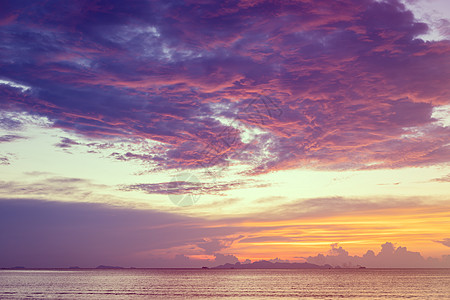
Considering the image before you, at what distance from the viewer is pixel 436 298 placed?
117 metres

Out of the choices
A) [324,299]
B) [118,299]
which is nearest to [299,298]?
[324,299]

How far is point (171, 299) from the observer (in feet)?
381

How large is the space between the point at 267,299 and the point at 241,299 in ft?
25.0

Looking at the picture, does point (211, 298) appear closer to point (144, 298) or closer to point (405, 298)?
point (144, 298)

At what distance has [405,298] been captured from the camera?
11806 centimetres

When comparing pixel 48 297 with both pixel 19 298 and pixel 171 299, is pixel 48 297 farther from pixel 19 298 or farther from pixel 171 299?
pixel 171 299

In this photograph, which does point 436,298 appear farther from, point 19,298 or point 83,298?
point 19,298

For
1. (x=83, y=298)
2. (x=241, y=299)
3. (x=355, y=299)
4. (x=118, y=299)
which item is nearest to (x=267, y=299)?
(x=241, y=299)

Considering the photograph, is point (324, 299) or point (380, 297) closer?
point (324, 299)

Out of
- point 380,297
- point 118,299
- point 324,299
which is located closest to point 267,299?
point 324,299

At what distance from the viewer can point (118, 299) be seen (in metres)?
117

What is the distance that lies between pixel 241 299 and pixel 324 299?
2368cm

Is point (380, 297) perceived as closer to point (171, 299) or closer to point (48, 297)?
point (171, 299)

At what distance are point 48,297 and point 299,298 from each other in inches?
2944
